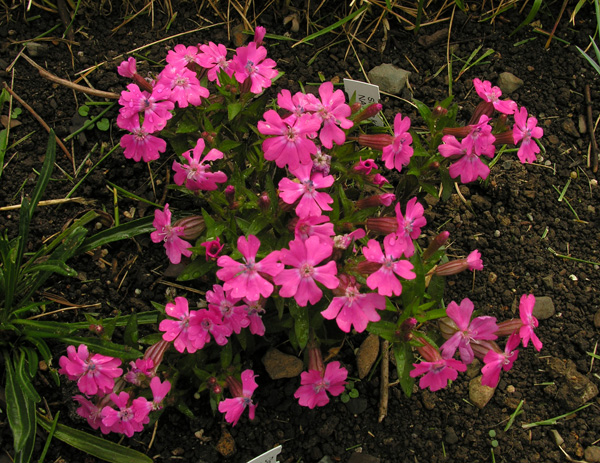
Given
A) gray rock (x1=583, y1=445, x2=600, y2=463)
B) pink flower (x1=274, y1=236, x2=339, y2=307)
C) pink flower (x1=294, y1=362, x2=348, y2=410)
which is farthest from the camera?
gray rock (x1=583, y1=445, x2=600, y2=463)

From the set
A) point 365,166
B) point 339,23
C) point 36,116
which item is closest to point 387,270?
point 365,166

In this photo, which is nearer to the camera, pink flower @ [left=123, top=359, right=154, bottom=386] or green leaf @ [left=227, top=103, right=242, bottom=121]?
pink flower @ [left=123, top=359, right=154, bottom=386]

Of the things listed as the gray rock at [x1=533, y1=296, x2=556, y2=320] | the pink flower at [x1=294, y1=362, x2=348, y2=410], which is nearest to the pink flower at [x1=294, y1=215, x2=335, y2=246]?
the pink flower at [x1=294, y1=362, x2=348, y2=410]

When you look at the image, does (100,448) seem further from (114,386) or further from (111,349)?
(111,349)

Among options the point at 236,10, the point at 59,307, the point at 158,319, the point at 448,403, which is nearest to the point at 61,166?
the point at 59,307

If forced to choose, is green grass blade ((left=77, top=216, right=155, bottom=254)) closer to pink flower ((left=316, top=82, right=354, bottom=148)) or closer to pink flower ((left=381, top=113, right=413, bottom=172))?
pink flower ((left=316, top=82, right=354, bottom=148))

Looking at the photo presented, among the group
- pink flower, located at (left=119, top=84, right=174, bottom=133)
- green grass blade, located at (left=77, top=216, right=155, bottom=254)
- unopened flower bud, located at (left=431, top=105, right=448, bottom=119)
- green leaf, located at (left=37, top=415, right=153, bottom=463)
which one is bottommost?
green leaf, located at (left=37, top=415, right=153, bottom=463)
